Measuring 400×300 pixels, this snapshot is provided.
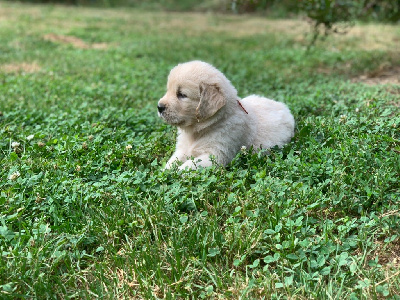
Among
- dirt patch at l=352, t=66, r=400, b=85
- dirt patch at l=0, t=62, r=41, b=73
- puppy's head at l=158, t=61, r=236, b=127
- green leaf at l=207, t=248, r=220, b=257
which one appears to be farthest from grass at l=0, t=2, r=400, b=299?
dirt patch at l=0, t=62, r=41, b=73

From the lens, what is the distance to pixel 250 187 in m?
3.30

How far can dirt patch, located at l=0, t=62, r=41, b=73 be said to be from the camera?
798cm

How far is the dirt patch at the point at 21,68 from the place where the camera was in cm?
798

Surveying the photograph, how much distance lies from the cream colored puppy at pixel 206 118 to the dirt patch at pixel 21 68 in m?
5.41

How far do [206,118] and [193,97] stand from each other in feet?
0.76

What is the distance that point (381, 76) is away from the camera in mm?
7422

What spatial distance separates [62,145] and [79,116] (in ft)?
3.50

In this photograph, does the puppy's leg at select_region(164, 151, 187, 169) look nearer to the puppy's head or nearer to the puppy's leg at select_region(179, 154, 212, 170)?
the puppy's leg at select_region(179, 154, 212, 170)

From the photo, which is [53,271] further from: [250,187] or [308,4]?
[308,4]

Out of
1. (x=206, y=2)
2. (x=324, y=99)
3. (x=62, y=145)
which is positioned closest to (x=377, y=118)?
(x=324, y=99)

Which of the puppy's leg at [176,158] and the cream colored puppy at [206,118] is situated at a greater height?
the cream colored puppy at [206,118]

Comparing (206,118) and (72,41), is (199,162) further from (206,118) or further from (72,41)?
(72,41)

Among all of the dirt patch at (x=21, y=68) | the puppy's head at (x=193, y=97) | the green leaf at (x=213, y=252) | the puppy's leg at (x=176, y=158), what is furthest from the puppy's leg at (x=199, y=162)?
the dirt patch at (x=21, y=68)

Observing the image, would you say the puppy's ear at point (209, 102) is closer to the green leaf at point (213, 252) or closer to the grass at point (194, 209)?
the grass at point (194, 209)
